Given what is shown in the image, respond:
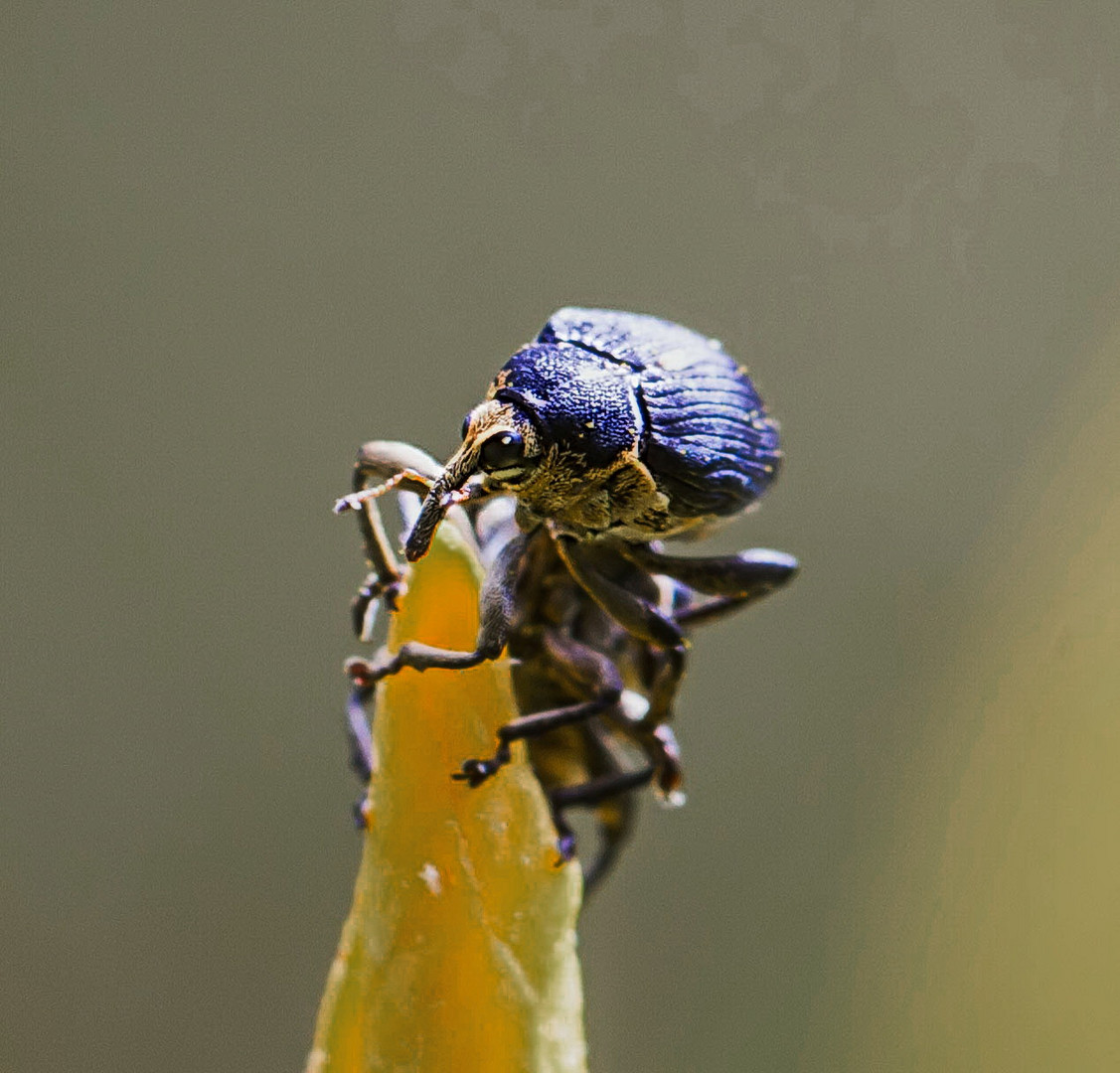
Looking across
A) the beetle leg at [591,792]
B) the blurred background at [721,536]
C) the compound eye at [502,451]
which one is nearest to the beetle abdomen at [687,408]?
the compound eye at [502,451]

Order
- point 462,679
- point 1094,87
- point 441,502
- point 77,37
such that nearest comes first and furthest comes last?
point 441,502, point 462,679, point 77,37, point 1094,87

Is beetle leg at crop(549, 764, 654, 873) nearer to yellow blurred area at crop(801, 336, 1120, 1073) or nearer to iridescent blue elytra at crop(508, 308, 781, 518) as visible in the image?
iridescent blue elytra at crop(508, 308, 781, 518)

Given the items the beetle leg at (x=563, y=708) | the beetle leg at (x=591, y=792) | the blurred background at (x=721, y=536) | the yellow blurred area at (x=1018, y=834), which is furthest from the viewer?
the blurred background at (x=721, y=536)

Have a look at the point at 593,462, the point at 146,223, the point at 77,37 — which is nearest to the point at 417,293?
the point at 146,223

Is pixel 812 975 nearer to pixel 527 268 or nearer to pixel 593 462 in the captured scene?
pixel 527 268

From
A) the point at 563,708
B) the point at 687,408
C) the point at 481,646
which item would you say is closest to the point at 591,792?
the point at 563,708

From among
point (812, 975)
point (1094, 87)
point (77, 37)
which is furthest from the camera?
point (812, 975)

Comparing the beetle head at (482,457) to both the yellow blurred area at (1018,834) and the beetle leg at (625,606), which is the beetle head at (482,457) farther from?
the yellow blurred area at (1018,834)

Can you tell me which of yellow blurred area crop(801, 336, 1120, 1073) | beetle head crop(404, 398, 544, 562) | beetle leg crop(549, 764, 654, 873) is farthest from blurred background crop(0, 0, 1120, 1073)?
beetle head crop(404, 398, 544, 562)
